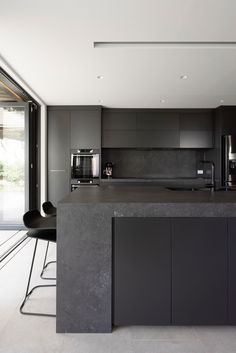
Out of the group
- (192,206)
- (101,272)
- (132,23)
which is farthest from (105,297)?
(132,23)

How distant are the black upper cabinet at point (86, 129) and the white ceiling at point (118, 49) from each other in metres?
0.66

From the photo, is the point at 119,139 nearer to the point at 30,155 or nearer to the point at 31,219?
the point at 30,155

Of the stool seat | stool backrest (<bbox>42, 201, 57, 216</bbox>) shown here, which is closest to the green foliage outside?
stool backrest (<bbox>42, 201, 57, 216</bbox>)

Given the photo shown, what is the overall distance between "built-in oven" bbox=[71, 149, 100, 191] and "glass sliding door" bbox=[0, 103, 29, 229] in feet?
3.22

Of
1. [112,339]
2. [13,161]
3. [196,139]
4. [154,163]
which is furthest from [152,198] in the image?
[154,163]

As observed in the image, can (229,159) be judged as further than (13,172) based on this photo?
Yes

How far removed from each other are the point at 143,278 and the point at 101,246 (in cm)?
36

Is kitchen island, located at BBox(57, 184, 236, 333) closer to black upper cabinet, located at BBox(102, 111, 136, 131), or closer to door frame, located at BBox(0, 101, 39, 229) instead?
door frame, located at BBox(0, 101, 39, 229)

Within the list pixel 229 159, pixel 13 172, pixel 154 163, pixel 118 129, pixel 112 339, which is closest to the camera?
pixel 112 339

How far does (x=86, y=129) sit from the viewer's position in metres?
5.33

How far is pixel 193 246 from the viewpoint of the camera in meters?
1.82

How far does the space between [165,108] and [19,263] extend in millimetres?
3933

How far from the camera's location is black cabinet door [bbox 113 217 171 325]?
181cm

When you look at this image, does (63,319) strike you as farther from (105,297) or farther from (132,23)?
(132,23)
